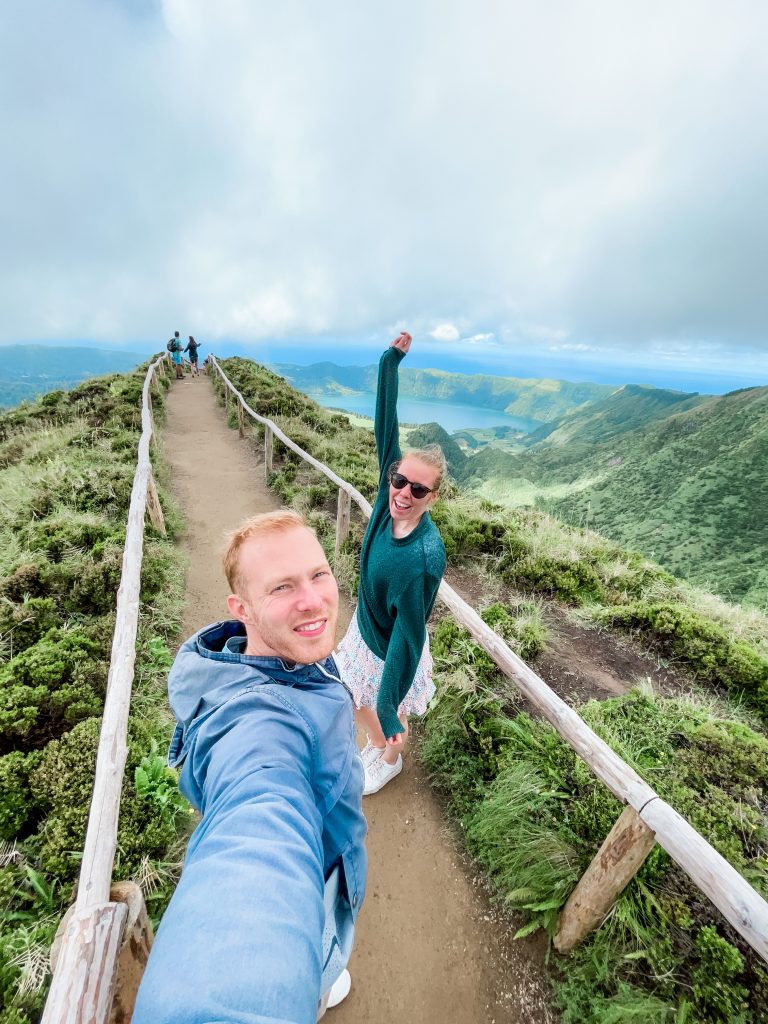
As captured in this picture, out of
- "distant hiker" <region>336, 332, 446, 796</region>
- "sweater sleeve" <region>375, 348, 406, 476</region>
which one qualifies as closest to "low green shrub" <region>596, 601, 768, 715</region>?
"distant hiker" <region>336, 332, 446, 796</region>

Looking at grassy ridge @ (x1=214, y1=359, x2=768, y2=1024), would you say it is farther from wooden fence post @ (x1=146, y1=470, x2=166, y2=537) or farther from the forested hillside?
the forested hillside

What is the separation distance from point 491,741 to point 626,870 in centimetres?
142

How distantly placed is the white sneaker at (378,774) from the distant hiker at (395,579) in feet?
1.25

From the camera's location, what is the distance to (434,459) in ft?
8.16

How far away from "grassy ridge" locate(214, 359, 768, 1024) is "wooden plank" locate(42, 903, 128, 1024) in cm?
250

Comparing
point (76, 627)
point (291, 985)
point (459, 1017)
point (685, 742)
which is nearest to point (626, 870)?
point (459, 1017)

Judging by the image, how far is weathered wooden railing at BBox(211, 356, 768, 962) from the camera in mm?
1645

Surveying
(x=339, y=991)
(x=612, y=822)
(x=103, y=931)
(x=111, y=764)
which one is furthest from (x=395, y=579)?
(x=339, y=991)

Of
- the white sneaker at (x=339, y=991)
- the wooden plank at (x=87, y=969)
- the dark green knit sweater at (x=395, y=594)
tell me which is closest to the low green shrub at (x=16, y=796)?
the wooden plank at (x=87, y=969)

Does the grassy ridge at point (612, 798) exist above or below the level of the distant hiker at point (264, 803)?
below

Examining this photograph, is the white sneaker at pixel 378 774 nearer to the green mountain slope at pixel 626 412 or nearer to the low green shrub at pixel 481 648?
the low green shrub at pixel 481 648

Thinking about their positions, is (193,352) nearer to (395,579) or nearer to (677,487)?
(395,579)

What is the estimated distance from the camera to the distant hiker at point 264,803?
2.35 feet

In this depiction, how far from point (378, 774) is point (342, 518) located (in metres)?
3.91
